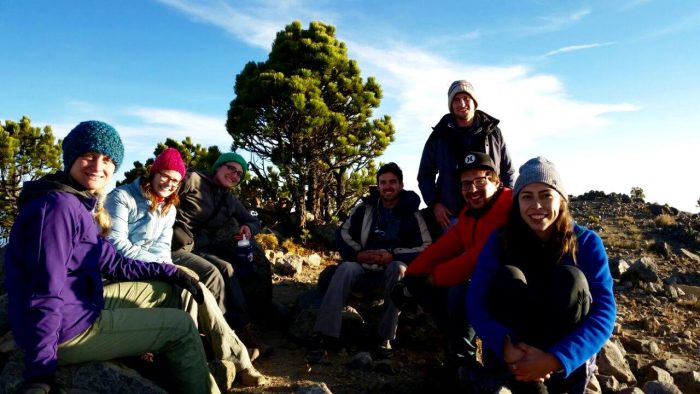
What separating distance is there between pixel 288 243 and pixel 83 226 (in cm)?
785

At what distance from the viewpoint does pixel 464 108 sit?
210 inches

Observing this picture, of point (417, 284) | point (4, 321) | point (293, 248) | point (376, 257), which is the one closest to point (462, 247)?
point (417, 284)

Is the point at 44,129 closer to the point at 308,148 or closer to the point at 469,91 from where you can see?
the point at 308,148

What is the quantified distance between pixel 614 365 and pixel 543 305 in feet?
8.32

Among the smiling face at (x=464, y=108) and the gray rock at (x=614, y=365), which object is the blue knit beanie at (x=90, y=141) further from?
the gray rock at (x=614, y=365)

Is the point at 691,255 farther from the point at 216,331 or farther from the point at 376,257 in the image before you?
the point at 216,331

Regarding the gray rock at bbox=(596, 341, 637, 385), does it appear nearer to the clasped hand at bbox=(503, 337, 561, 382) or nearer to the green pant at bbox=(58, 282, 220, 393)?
the clasped hand at bbox=(503, 337, 561, 382)

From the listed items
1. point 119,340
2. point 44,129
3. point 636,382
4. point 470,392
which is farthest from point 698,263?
point 44,129

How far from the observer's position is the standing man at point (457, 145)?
17.6 ft

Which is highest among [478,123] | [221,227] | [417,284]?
[478,123]

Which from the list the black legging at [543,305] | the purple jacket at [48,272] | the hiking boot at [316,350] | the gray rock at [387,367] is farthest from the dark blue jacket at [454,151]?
the purple jacket at [48,272]

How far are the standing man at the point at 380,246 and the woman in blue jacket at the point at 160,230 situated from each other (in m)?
1.00

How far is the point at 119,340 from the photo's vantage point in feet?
10.4

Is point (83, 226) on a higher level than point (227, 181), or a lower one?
lower
